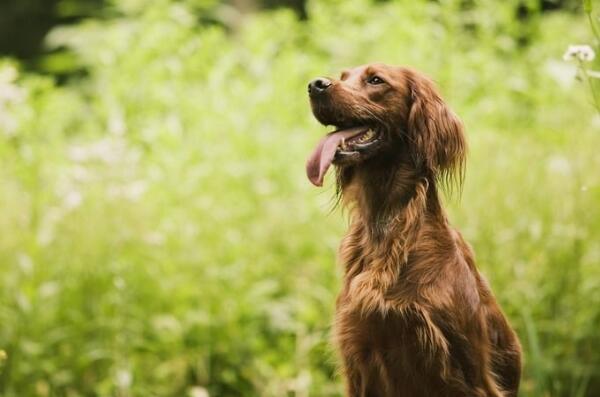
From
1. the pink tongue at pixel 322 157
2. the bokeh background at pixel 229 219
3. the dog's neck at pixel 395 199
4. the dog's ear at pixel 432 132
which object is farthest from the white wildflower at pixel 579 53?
the bokeh background at pixel 229 219

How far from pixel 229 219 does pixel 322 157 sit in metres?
2.60

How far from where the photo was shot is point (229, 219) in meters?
5.46

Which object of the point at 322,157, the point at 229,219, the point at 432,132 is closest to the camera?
the point at 322,157

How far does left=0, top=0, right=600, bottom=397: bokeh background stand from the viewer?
4.72 metres

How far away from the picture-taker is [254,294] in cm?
494

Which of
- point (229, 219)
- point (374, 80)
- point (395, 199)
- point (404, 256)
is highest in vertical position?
point (374, 80)

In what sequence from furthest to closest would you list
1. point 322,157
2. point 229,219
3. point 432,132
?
point 229,219 → point 432,132 → point 322,157

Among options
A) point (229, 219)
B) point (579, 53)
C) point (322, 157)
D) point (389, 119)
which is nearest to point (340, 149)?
point (322, 157)

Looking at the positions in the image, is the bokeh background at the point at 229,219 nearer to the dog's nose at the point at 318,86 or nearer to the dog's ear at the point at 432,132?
the dog's ear at the point at 432,132

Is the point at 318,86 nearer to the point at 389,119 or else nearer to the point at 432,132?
the point at 389,119

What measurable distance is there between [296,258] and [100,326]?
48.4 inches

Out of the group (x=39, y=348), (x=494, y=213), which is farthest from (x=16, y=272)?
(x=494, y=213)

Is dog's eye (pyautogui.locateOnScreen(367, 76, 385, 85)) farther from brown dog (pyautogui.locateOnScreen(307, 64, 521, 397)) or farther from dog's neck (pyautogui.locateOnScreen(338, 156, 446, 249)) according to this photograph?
dog's neck (pyautogui.locateOnScreen(338, 156, 446, 249))

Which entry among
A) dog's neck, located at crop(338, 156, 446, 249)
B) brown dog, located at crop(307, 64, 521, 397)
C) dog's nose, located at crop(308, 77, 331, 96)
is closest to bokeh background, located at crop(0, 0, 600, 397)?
brown dog, located at crop(307, 64, 521, 397)
